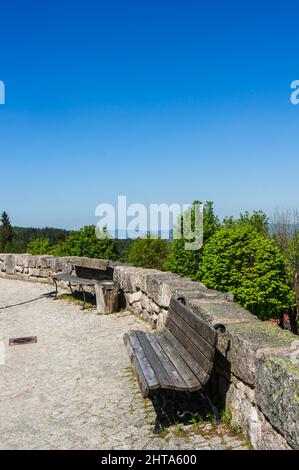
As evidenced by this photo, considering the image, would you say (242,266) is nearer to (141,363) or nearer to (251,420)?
(141,363)

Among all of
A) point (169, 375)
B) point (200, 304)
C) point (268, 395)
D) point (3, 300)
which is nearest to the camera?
point (268, 395)

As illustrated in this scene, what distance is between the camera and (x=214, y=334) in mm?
3387

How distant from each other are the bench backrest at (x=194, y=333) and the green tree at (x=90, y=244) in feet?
32.6

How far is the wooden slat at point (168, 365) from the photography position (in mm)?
3412

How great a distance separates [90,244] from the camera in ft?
48.9

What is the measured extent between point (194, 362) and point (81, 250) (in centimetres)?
1135

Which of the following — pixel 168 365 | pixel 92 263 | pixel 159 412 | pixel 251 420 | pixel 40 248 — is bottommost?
pixel 159 412

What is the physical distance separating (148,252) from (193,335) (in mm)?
29390

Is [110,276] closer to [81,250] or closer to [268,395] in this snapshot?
[81,250]

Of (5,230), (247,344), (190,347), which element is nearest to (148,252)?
(5,230)

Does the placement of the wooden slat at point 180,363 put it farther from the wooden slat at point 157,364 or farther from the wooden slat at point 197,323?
the wooden slat at point 197,323

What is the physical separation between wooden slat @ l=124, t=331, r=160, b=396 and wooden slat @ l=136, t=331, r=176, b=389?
3 cm
